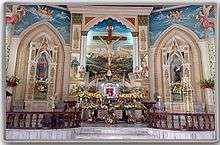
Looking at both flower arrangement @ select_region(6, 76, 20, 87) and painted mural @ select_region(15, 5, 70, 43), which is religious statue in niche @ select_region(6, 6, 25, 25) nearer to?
painted mural @ select_region(15, 5, 70, 43)

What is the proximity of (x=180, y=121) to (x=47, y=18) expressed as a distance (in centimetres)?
145

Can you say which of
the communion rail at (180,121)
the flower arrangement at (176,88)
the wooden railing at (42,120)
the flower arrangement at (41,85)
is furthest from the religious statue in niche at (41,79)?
the flower arrangement at (176,88)

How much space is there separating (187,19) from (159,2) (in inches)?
11.4

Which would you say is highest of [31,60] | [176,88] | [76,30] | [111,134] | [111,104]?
[76,30]

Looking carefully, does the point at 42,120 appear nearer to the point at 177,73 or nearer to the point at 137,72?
the point at 137,72

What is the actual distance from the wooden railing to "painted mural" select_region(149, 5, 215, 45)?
3.11ft

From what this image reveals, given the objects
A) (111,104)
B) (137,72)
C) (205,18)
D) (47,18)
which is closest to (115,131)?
(111,104)

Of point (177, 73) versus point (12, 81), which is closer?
point (12, 81)

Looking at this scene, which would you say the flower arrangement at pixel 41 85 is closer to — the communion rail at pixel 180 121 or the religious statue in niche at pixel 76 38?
the religious statue in niche at pixel 76 38

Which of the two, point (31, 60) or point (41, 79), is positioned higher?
point (31, 60)

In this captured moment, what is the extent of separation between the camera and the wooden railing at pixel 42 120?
3473mm

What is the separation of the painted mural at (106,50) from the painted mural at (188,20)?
0.24 m

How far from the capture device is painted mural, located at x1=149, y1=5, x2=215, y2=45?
3.57 meters

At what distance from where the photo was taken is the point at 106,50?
3613mm
